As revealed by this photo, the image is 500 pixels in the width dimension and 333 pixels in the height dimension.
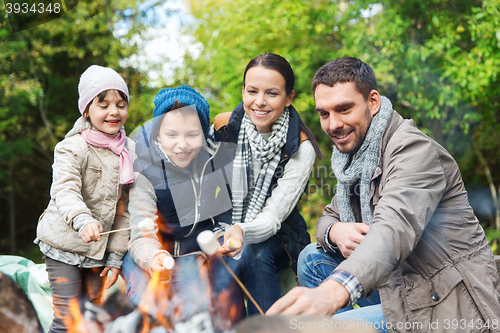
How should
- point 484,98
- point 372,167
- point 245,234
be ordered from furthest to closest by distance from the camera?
point 484,98 < point 245,234 < point 372,167

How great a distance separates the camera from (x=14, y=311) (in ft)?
5.49

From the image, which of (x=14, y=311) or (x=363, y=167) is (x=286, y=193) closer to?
(x=363, y=167)

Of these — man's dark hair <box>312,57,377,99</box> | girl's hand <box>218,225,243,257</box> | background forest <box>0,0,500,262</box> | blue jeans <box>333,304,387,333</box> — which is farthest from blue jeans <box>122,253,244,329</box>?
background forest <box>0,0,500,262</box>

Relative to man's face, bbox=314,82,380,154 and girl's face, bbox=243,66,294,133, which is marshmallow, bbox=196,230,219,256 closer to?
man's face, bbox=314,82,380,154

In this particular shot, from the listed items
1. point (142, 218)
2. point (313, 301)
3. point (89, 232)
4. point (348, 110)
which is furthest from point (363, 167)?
point (89, 232)

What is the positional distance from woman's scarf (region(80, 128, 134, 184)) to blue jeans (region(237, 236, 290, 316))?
2.92 ft

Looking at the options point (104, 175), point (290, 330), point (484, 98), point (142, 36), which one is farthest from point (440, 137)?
point (142, 36)

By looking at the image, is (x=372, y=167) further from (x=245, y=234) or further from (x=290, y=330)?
(x=290, y=330)

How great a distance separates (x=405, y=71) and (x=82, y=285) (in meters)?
5.14

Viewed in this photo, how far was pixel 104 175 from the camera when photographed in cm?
244

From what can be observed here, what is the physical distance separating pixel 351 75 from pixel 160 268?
154cm

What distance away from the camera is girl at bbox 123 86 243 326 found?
2389 millimetres

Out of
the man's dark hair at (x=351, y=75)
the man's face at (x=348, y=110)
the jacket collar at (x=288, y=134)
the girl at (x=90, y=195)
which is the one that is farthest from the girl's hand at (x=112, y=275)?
the man's dark hair at (x=351, y=75)

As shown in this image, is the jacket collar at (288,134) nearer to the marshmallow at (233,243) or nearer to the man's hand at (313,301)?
the marshmallow at (233,243)
